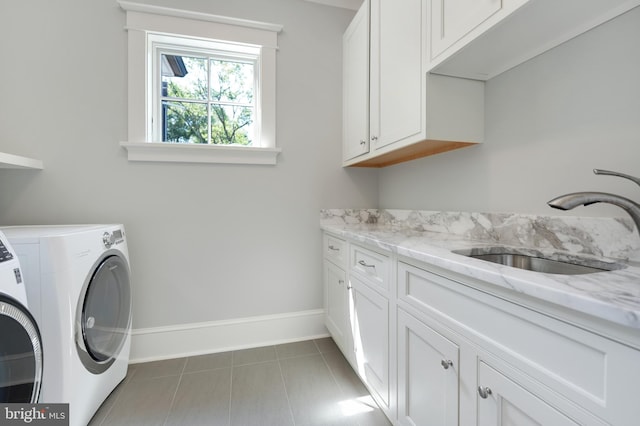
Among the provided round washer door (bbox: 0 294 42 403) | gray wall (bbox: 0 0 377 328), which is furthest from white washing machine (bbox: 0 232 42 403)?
gray wall (bbox: 0 0 377 328)

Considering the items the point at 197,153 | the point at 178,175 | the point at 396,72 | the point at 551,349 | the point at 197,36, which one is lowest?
the point at 551,349

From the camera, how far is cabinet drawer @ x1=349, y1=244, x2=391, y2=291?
1192 millimetres

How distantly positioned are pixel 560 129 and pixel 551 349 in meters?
0.85

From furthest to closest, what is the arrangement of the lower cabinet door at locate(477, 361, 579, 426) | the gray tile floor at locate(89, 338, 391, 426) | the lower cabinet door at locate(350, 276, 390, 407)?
the gray tile floor at locate(89, 338, 391, 426) → the lower cabinet door at locate(350, 276, 390, 407) → the lower cabinet door at locate(477, 361, 579, 426)

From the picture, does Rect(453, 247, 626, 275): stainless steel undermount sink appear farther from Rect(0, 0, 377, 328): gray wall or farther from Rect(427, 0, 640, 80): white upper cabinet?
Rect(0, 0, 377, 328): gray wall

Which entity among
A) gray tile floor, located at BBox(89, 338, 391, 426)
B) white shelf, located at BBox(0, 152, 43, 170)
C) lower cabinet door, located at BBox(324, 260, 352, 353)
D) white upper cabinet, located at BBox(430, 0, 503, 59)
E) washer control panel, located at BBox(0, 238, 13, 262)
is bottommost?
gray tile floor, located at BBox(89, 338, 391, 426)

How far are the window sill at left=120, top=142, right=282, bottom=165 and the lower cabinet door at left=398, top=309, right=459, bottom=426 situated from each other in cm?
142

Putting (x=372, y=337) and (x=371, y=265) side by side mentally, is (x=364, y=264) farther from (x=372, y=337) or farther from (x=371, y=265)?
(x=372, y=337)

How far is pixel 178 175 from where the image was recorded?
1.84 m

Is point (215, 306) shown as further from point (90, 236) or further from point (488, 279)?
point (488, 279)

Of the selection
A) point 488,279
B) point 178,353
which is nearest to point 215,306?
point 178,353

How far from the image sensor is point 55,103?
65.8 inches

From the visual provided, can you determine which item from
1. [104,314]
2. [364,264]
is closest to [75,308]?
[104,314]

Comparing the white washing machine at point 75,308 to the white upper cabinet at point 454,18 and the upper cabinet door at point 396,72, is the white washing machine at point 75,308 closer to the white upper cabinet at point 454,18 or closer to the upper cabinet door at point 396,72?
the upper cabinet door at point 396,72
